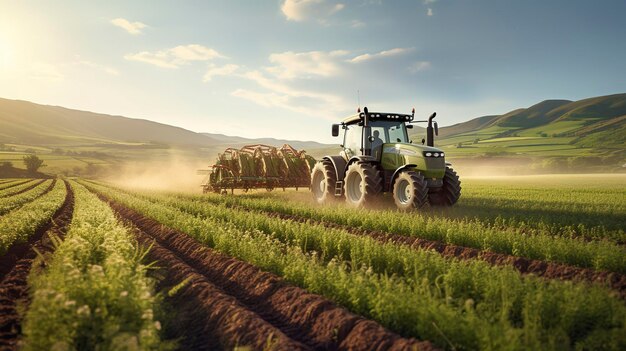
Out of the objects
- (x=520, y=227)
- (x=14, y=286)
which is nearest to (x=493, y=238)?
(x=520, y=227)

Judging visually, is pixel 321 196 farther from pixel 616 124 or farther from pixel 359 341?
pixel 616 124

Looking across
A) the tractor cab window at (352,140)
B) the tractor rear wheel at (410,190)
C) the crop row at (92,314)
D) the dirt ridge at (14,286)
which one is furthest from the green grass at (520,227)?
the dirt ridge at (14,286)

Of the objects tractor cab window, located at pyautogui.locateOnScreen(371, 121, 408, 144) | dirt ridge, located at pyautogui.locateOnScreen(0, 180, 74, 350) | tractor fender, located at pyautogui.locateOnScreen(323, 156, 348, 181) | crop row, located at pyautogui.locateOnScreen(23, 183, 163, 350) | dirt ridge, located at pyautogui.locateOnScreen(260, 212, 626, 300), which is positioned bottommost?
dirt ridge, located at pyautogui.locateOnScreen(0, 180, 74, 350)

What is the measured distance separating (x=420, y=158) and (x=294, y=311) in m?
7.32

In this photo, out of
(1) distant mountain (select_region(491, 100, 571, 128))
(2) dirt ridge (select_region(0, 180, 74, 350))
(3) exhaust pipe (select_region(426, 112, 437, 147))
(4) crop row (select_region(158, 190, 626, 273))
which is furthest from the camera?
(1) distant mountain (select_region(491, 100, 571, 128))

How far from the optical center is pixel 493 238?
24.5 feet

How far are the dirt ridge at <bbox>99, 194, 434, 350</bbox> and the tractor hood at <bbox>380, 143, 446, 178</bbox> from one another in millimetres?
6250

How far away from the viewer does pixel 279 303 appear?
16.1 feet

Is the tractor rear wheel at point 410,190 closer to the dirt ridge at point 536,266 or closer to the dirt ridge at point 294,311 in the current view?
the dirt ridge at point 536,266

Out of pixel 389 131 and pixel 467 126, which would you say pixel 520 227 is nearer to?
pixel 389 131

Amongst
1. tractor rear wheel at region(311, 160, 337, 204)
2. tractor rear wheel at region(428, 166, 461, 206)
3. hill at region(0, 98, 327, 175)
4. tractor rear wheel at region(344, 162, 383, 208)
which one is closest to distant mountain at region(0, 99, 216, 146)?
hill at region(0, 98, 327, 175)

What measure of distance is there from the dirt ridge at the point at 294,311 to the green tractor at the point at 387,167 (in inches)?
227

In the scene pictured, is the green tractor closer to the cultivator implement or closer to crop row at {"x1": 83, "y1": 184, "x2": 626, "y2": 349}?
the cultivator implement

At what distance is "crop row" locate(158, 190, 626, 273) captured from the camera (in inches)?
241
